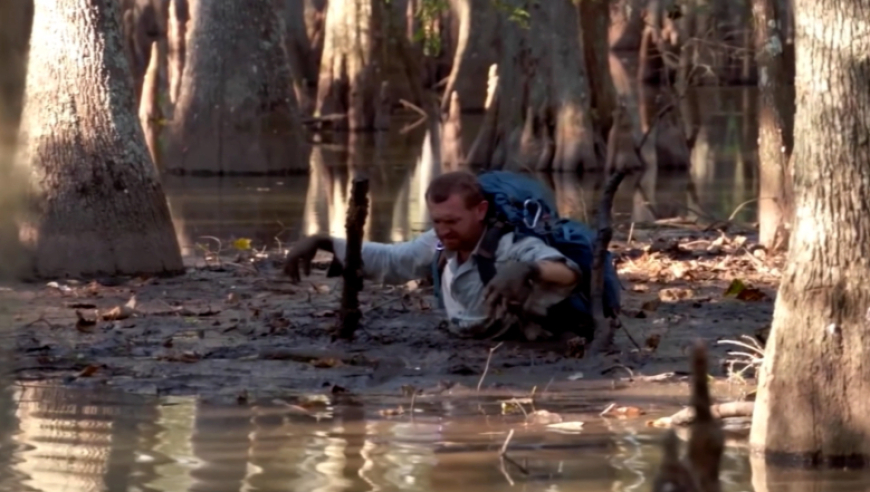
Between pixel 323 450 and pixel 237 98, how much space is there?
13613mm

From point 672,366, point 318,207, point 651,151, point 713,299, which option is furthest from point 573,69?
point 672,366

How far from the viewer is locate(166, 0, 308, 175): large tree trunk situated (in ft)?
61.0

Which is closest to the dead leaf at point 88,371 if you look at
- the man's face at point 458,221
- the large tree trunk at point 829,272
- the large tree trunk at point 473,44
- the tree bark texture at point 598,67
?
the man's face at point 458,221

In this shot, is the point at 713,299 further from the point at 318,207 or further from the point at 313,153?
the point at 313,153

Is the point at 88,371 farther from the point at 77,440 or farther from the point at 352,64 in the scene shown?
the point at 352,64

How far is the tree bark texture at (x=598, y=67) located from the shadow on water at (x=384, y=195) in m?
0.93

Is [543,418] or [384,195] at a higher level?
[384,195]

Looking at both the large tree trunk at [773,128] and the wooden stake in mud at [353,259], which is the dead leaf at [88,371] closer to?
the wooden stake in mud at [353,259]

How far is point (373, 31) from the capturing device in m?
27.0

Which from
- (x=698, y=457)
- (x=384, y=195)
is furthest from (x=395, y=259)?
(x=384, y=195)

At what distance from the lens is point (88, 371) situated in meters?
7.03

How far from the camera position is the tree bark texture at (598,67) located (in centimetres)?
1966

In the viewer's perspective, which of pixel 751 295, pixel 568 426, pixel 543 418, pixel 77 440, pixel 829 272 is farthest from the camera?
pixel 751 295

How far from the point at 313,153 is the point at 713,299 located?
575 inches
